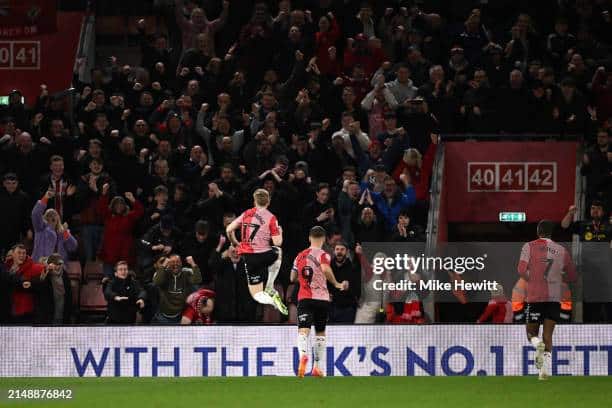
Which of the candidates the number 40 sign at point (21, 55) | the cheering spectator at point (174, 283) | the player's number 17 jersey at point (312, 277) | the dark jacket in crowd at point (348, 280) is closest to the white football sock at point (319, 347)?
the player's number 17 jersey at point (312, 277)

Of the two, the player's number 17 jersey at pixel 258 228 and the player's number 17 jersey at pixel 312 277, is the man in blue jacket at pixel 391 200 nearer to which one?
the player's number 17 jersey at pixel 312 277

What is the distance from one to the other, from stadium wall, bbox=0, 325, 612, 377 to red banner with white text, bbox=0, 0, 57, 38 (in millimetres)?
4241

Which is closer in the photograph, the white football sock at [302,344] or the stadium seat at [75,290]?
the white football sock at [302,344]

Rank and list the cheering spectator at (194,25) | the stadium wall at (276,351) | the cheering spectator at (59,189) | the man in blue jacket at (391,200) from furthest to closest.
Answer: the cheering spectator at (194,25)
the cheering spectator at (59,189)
the man in blue jacket at (391,200)
the stadium wall at (276,351)

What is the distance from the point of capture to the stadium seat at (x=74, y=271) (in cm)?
1952

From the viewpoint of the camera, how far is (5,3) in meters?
18.6

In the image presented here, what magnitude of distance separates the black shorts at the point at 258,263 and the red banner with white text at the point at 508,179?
5443 millimetres

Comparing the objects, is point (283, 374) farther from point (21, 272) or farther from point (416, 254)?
point (21, 272)

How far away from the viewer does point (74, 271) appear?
64.3 ft

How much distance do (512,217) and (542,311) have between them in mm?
5050

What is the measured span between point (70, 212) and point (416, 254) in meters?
5.59

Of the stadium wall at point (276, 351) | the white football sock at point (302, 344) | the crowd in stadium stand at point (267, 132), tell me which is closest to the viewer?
the white football sock at point (302, 344)

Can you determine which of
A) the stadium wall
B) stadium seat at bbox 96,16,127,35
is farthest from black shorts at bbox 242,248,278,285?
stadium seat at bbox 96,16,127,35

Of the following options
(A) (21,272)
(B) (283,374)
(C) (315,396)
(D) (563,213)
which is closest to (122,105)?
(A) (21,272)
